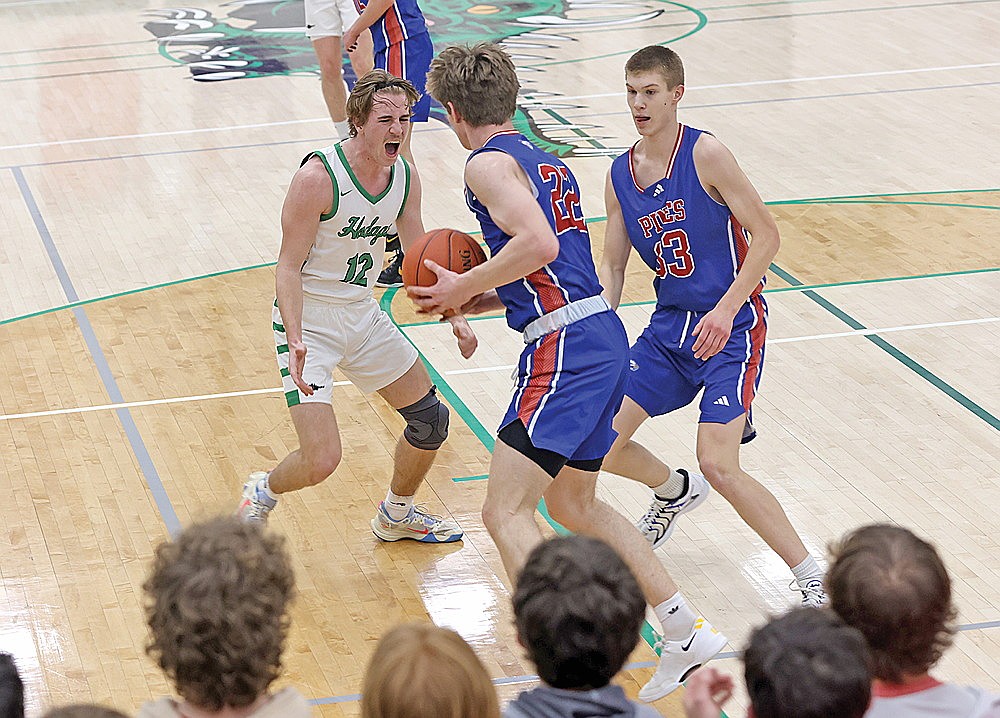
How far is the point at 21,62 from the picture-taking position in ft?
46.4

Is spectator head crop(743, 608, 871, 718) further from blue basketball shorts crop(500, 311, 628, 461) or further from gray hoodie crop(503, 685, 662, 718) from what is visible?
blue basketball shorts crop(500, 311, 628, 461)

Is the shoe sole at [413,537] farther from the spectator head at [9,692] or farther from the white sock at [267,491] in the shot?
the spectator head at [9,692]

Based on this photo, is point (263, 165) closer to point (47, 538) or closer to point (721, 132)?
point (721, 132)

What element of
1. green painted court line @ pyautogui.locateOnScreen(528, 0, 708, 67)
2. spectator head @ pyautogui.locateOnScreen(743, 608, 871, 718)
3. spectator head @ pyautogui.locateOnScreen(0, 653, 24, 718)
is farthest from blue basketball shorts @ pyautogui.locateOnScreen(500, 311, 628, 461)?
green painted court line @ pyautogui.locateOnScreen(528, 0, 708, 67)

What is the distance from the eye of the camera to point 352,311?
5.31 m

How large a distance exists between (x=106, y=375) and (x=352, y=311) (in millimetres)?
2236

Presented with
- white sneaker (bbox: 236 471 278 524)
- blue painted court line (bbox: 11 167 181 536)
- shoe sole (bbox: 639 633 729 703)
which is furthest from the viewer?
blue painted court line (bbox: 11 167 181 536)

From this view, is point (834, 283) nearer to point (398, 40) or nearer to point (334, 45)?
point (398, 40)

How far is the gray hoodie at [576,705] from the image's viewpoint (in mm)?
2533

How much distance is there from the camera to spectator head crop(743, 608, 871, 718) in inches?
90.5

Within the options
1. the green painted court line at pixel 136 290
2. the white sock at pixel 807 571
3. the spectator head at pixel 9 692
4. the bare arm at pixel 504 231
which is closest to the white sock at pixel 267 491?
the bare arm at pixel 504 231

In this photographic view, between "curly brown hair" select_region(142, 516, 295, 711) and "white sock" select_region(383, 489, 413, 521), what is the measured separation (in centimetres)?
270

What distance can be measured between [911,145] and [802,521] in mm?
5990

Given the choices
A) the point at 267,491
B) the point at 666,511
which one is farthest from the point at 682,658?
the point at 267,491
